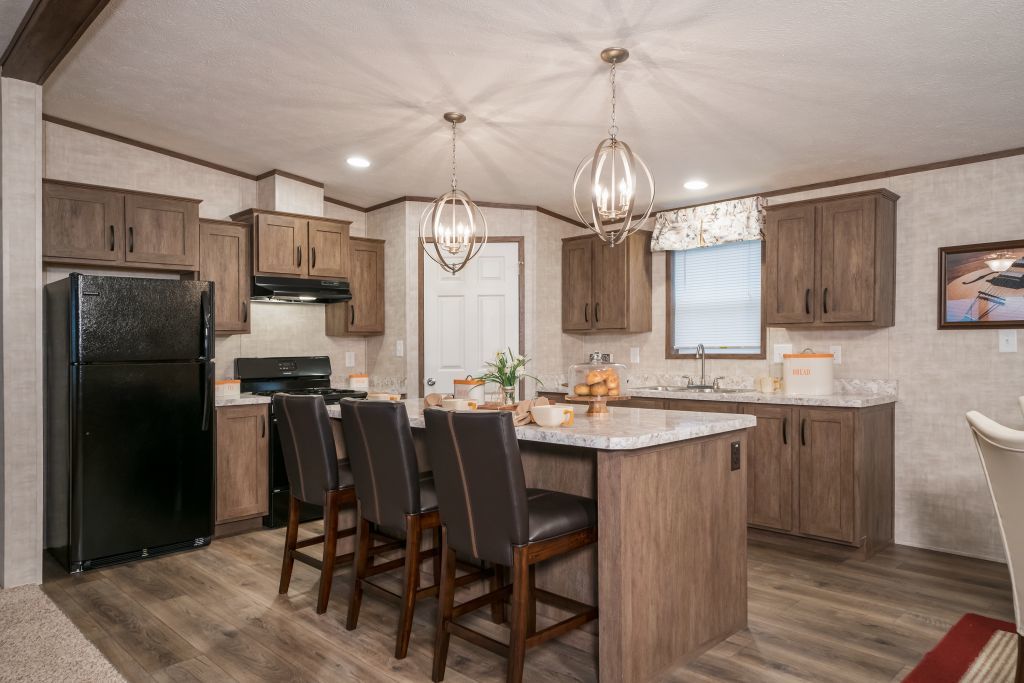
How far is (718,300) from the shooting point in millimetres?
5137

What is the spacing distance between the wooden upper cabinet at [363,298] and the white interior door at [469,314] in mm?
421

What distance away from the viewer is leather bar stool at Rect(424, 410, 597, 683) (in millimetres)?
2100

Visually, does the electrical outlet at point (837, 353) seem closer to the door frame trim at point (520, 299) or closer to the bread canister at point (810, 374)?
the bread canister at point (810, 374)

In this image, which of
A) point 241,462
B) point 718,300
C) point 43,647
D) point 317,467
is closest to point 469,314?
point 718,300

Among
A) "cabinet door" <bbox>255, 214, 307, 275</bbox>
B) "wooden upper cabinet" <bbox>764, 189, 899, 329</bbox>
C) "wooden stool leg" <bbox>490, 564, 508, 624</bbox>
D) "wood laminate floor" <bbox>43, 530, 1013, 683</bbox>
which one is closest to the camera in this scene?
"wood laminate floor" <bbox>43, 530, 1013, 683</bbox>

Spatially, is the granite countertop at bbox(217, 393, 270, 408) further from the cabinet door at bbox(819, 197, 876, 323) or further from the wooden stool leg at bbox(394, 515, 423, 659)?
the cabinet door at bbox(819, 197, 876, 323)

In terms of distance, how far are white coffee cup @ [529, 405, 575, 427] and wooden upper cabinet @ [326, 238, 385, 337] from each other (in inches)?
133

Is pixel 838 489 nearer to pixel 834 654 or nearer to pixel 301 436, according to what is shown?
pixel 834 654

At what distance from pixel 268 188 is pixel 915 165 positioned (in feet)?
14.5

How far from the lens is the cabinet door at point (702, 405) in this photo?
425 cm

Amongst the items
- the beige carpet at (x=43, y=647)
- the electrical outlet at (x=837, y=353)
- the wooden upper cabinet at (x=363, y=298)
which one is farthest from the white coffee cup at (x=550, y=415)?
the wooden upper cabinet at (x=363, y=298)

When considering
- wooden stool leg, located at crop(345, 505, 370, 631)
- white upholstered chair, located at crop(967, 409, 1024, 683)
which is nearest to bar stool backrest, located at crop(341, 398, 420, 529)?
wooden stool leg, located at crop(345, 505, 370, 631)

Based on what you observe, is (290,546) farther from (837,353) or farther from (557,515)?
(837,353)

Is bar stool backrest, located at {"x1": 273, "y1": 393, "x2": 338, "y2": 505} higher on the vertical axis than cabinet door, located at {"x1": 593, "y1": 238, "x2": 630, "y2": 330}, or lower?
lower
